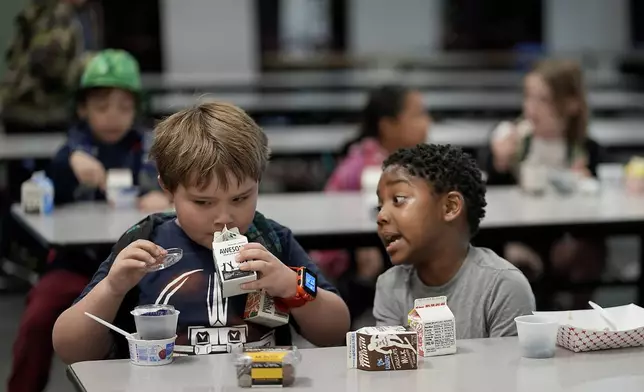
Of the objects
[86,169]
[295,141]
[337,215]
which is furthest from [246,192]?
[295,141]

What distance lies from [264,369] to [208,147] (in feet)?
1.93

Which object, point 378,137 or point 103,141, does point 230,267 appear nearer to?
point 103,141

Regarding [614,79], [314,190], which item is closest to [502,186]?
[314,190]

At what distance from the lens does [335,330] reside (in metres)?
2.40

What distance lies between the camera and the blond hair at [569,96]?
199 inches

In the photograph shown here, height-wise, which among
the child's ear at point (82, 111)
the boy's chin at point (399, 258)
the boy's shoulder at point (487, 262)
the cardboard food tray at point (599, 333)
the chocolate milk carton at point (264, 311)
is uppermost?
the child's ear at point (82, 111)

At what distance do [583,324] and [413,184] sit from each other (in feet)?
1.79

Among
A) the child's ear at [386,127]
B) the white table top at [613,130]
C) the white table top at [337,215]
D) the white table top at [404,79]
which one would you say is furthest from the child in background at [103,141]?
the white table top at [404,79]

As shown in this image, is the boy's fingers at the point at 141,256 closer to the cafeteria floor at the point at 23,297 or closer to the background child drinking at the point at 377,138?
the cafeteria floor at the point at 23,297

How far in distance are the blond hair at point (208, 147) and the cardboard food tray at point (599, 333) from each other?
732mm

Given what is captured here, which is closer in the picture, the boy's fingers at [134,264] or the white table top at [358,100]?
the boy's fingers at [134,264]

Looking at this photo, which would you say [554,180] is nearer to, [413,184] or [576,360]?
[413,184]

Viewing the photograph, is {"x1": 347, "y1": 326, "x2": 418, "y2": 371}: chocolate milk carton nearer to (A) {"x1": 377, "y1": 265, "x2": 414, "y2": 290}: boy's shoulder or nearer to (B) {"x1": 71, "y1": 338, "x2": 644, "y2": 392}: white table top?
(B) {"x1": 71, "y1": 338, "x2": 644, "y2": 392}: white table top

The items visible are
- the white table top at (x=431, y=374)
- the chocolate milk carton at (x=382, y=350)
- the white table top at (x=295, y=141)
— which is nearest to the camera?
the white table top at (x=431, y=374)
